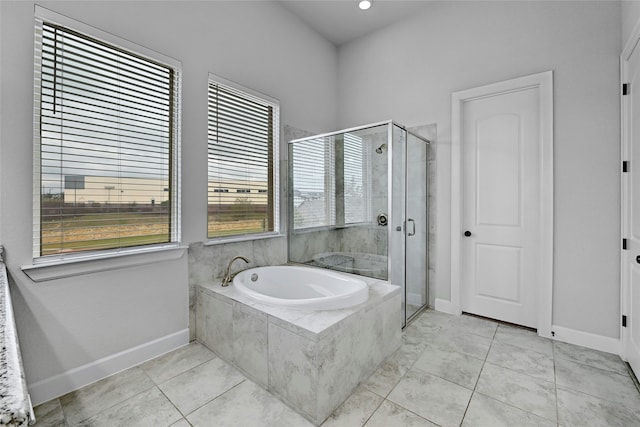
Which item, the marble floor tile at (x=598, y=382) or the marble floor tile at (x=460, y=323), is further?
the marble floor tile at (x=460, y=323)

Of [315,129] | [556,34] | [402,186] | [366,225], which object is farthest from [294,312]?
[556,34]

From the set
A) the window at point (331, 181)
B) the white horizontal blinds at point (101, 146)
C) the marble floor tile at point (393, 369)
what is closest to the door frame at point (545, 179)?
the marble floor tile at point (393, 369)

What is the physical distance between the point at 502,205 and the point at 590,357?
1308mm

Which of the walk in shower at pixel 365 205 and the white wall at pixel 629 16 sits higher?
the white wall at pixel 629 16

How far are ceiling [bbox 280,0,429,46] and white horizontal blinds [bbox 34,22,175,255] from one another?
172 centimetres

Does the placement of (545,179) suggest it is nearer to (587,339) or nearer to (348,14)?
(587,339)

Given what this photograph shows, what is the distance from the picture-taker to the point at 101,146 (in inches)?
76.7

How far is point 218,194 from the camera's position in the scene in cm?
259

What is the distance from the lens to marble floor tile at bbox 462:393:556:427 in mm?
1531

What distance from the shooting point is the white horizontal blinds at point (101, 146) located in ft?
5.77

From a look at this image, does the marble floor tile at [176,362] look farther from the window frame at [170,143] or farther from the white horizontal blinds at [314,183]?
the white horizontal blinds at [314,183]

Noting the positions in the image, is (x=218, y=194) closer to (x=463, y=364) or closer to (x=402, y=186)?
(x=402, y=186)

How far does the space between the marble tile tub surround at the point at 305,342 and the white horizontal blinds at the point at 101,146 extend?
2.61 ft

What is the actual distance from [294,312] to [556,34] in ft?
9.89
